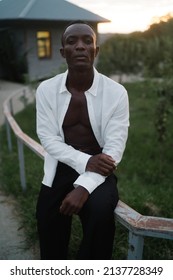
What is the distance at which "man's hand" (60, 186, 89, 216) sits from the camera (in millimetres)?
1689

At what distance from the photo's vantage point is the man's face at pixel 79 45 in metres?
1.82

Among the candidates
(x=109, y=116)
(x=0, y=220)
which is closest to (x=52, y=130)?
(x=109, y=116)

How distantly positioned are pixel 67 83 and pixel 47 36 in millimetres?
7291

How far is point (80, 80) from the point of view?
195cm

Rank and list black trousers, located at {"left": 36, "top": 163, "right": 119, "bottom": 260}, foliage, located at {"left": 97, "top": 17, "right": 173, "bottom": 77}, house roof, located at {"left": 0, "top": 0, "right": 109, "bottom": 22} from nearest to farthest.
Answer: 1. black trousers, located at {"left": 36, "top": 163, "right": 119, "bottom": 260}
2. house roof, located at {"left": 0, "top": 0, "right": 109, "bottom": 22}
3. foliage, located at {"left": 97, "top": 17, "right": 173, "bottom": 77}

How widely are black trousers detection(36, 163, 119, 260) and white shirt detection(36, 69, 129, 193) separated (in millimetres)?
67

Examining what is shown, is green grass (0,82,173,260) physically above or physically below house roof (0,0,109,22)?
below

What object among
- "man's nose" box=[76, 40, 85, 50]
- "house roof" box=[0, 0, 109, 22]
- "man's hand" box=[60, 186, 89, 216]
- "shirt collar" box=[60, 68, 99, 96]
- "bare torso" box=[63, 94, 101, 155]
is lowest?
"man's hand" box=[60, 186, 89, 216]

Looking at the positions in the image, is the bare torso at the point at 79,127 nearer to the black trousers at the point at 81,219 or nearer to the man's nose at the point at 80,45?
the black trousers at the point at 81,219

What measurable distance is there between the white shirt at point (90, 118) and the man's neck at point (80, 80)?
3 cm

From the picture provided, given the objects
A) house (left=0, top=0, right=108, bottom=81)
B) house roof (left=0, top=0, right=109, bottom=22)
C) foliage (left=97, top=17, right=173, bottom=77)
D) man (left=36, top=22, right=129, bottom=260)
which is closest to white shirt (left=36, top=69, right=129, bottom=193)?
man (left=36, top=22, right=129, bottom=260)

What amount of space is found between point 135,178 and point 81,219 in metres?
3.14

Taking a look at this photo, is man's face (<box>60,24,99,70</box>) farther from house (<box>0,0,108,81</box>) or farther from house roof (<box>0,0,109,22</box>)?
house (<box>0,0,108,81</box>)

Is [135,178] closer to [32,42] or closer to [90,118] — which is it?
[90,118]
